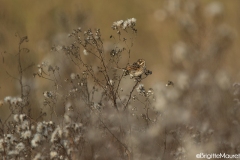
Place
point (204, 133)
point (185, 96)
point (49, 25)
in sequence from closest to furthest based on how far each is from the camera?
point (204, 133), point (185, 96), point (49, 25)

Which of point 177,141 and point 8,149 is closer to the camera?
point 8,149

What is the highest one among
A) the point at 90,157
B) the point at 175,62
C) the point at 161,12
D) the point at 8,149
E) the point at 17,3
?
the point at 17,3

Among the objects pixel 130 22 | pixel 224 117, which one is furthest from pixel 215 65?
pixel 130 22

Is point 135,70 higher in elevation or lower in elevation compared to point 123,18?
lower

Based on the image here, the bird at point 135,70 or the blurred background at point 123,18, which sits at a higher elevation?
the blurred background at point 123,18

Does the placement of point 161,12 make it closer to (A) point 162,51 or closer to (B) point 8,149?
(A) point 162,51

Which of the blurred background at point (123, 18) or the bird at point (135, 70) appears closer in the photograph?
the bird at point (135, 70)

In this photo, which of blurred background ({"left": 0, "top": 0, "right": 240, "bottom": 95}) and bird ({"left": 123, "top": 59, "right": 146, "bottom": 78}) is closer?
bird ({"left": 123, "top": 59, "right": 146, "bottom": 78})

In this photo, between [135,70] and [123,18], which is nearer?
[135,70]

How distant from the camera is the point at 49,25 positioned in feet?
39.9

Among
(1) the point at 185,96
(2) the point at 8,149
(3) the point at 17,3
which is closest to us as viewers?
(2) the point at 8,149

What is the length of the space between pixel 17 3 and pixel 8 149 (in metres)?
10.4

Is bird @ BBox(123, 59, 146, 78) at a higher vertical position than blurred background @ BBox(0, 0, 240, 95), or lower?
lower

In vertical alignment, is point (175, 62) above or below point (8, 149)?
above
